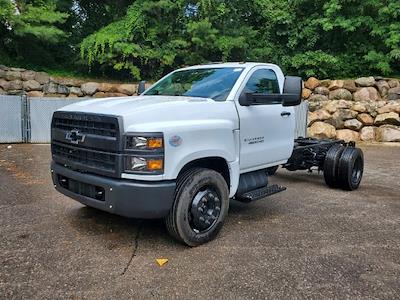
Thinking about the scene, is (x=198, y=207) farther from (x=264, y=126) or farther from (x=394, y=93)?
(x=394, y=93)

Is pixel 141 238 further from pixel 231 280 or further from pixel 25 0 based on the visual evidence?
pixel 25 0

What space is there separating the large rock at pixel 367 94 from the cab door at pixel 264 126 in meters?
10.1

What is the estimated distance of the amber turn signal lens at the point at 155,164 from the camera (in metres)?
3.74

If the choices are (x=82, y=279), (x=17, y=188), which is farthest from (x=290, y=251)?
(x=17, y=188)

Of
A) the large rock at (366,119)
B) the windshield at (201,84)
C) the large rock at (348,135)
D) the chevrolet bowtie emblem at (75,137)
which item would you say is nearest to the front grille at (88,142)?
the chevrolet bowtie emblem at (75,137)

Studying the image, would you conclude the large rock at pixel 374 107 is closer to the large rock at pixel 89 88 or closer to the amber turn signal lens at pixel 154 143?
the large rock at pixel 89 88

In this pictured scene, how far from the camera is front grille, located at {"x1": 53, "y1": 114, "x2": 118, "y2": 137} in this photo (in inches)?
151

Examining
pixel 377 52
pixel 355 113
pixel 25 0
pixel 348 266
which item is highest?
pixel 25 0

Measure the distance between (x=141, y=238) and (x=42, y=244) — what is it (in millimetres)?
1049

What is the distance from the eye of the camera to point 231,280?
3490 millimetres

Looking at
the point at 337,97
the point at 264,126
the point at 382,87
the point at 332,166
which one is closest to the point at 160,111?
the point at 264,126

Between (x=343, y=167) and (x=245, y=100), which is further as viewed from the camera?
(x=343, y=167)

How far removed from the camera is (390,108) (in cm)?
1355

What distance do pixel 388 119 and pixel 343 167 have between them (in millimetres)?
7688
